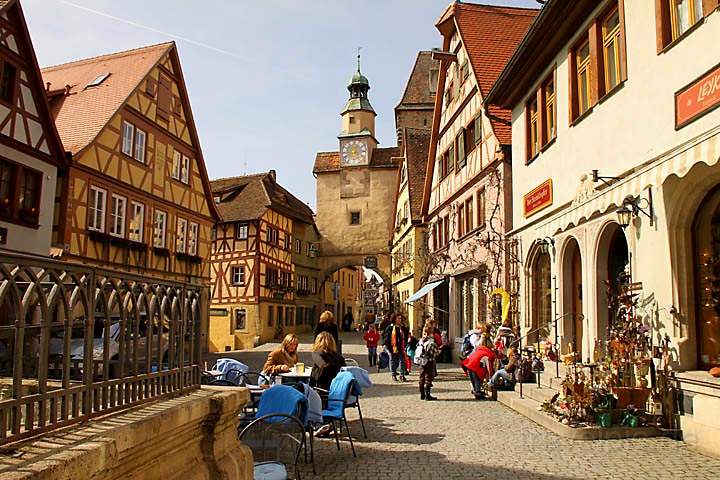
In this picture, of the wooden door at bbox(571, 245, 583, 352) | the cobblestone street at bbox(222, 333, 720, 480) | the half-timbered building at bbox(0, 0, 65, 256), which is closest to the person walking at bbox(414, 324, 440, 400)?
the cobblestone street at bbox(222, 333, 720, 480)

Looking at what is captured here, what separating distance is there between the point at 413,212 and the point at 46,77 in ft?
54.3

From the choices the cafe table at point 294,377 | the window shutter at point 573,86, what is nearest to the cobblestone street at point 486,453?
the cafe table at point 294,377

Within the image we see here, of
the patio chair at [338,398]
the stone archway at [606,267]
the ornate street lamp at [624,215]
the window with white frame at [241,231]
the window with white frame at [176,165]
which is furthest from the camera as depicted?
the window with white frame at [241,231]

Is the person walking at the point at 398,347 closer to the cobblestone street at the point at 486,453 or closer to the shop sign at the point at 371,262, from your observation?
the cobblestone street at the point at 486,453

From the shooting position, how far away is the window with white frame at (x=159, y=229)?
22156 mm

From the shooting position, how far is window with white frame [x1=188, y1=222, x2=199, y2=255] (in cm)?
2478

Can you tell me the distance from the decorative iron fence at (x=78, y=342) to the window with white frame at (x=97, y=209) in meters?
16.5

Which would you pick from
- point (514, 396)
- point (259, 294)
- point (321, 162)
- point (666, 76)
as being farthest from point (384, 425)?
point (321, 162)

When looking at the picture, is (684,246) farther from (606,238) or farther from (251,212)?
(251,212)

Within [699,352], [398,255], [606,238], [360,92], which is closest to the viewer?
[699,352]

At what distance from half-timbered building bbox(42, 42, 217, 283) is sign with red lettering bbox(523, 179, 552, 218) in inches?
467

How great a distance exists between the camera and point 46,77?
24.9 metres

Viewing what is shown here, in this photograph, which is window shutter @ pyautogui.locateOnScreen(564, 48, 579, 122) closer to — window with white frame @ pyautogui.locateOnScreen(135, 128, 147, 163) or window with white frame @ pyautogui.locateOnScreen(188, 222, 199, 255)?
window with white frame @ pyautogui.locateOnScreen(135, 128, 147, 163)

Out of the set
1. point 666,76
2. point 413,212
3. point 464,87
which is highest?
point 464,87
